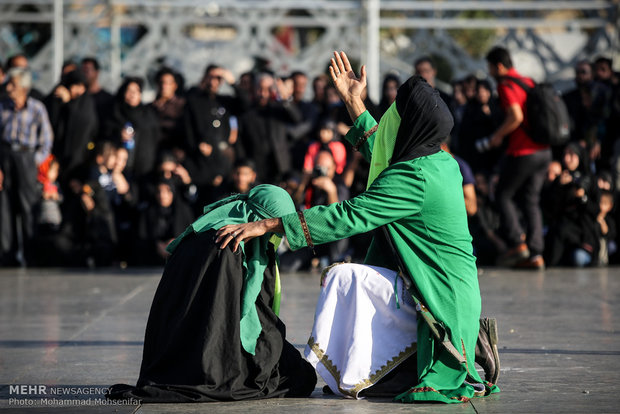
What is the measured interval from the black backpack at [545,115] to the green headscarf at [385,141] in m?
5.62

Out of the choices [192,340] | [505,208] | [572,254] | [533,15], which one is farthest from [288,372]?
[533,15]

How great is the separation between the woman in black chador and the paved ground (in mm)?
110

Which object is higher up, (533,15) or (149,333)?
(533,15)

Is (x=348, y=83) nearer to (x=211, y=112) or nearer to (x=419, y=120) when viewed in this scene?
(x=419, y=120)

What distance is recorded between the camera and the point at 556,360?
577cm

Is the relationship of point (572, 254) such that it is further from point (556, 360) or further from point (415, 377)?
point (415, 377)

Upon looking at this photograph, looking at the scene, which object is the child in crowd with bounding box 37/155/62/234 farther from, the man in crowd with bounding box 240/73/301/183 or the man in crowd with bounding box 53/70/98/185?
the man in crowd with bounding box 240/73/301/183

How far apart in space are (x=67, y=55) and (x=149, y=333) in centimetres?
1129

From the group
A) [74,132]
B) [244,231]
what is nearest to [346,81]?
[244,231]

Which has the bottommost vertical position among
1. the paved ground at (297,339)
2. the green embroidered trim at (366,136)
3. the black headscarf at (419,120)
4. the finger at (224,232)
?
the paved ground at (297,339)

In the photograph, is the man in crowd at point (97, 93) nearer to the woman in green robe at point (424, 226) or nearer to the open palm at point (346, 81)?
the open palm at point (346, 81)

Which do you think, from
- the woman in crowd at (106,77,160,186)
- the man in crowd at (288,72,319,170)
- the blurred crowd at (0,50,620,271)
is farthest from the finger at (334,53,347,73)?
the man in crowd at (288,72,319,170)

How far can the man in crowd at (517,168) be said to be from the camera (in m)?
10.5

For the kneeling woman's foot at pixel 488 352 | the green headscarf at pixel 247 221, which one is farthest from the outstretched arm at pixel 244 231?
the kneeling woman's foot at pixel 488 352
